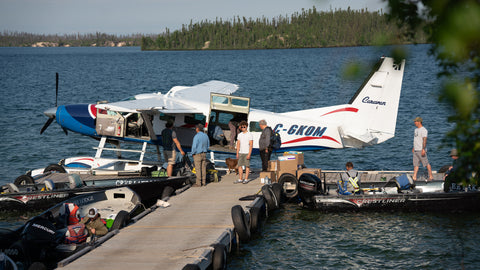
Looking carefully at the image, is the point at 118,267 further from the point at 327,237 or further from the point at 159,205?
the point at 327,237

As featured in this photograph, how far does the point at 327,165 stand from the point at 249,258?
1212 centimetres

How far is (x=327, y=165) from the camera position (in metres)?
23.3

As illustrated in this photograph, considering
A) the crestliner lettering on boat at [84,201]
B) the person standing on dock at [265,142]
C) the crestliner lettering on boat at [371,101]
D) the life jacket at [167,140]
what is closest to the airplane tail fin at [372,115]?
the crestliner lettering on boat at [371,101]

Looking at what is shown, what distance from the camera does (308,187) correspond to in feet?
48.7

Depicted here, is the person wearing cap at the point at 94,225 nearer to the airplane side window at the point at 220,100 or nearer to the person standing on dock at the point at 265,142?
the person standing on dock at the point at 265,142

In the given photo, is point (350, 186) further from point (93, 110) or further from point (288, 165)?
point (93, 110)

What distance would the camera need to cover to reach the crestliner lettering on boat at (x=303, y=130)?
57.6 feet

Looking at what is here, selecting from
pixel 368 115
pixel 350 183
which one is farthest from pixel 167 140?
pixel 368 115

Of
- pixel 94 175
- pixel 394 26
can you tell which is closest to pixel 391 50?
pixel 394 26

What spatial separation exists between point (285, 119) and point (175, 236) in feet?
24.7

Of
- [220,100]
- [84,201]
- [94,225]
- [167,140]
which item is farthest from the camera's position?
[220,100]

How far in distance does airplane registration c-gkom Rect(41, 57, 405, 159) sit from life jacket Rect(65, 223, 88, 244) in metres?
5.95

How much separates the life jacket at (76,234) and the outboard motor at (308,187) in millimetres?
6160

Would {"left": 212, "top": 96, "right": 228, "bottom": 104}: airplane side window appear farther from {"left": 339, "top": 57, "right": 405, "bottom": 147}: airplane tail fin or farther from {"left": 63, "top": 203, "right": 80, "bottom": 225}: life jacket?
{"left": 63, "top": 203, "right": 80, "bottom": 225}: life jacket
